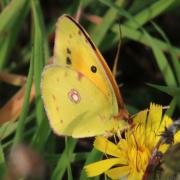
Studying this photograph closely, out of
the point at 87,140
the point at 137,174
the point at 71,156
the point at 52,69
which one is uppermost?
the point at 52,69

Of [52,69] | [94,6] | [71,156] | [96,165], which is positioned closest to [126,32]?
[94,6]

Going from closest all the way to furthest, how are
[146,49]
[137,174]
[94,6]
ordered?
1. [137,174]
2. [94,6]
3. [146,49]

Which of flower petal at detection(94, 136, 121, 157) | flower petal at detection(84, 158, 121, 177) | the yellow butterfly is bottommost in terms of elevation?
flower petal at detection(84, 158, 121, 177)

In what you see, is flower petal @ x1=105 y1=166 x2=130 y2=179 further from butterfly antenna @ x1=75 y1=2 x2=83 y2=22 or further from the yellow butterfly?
butterfly antenna @ x1=75 y1=2 x2=83 y2=22

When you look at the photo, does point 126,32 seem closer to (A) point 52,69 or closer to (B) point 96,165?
(A) point 52,69

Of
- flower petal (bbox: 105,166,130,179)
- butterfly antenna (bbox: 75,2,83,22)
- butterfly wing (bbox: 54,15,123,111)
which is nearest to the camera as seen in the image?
flower petal (bbox: 105,166,130,179)

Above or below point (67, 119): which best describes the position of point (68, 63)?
above

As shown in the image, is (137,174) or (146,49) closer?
(137,174)

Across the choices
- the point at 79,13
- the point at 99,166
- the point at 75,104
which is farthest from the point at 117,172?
the point at 79,13

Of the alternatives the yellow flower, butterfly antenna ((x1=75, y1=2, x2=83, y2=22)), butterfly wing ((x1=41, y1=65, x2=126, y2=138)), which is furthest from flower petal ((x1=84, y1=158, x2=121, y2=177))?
butterfly antenna ((x1=75, y1=2, x2=83, y2=22))
